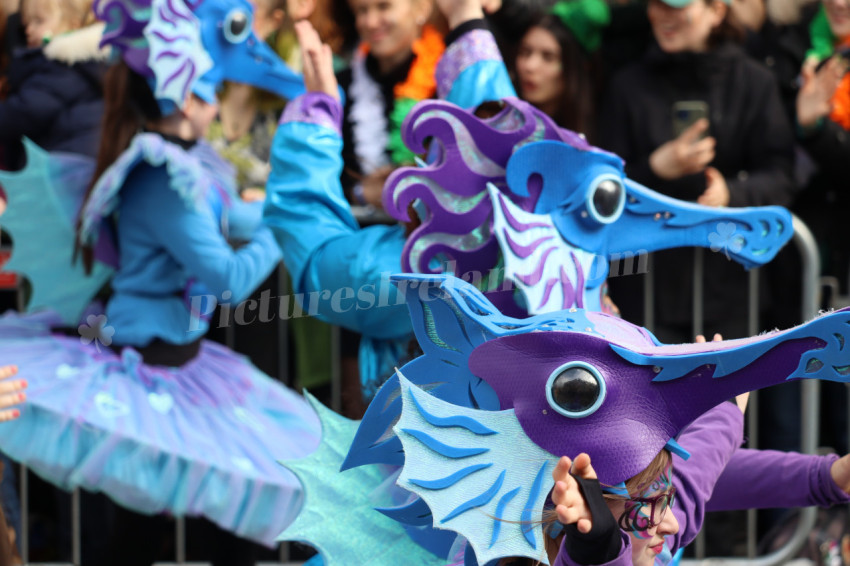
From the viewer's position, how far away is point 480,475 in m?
1.73

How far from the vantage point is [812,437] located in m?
3.45

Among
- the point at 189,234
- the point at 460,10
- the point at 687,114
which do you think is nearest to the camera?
the point at 460,10

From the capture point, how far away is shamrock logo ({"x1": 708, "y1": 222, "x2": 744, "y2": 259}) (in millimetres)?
2408

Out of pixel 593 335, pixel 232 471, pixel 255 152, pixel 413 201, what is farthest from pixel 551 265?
pixel 255 152

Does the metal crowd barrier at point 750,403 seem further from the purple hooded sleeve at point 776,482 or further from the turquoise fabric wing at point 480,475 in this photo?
the turquoise fabric wing at point 480,475

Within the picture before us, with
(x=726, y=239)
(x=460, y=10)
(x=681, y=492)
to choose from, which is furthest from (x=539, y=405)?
(x=460, y=10)

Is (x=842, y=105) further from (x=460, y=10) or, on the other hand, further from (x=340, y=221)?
(x=340, y=221)

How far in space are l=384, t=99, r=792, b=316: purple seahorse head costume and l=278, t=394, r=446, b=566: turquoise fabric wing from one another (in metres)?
0.38

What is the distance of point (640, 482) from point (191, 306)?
6.69 feet

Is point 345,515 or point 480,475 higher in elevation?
point 480,475

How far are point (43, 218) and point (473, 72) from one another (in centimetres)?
163

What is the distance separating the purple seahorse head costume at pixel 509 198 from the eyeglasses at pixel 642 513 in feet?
1.75

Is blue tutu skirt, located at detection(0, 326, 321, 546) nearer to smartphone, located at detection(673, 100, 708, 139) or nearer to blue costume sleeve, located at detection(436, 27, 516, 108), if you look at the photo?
blue costume sleeve, located at detection(436, 27, 516, 108)

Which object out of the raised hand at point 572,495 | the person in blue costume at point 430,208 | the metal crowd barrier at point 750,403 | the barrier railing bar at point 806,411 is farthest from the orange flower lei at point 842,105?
the raised hand at point 572,495
